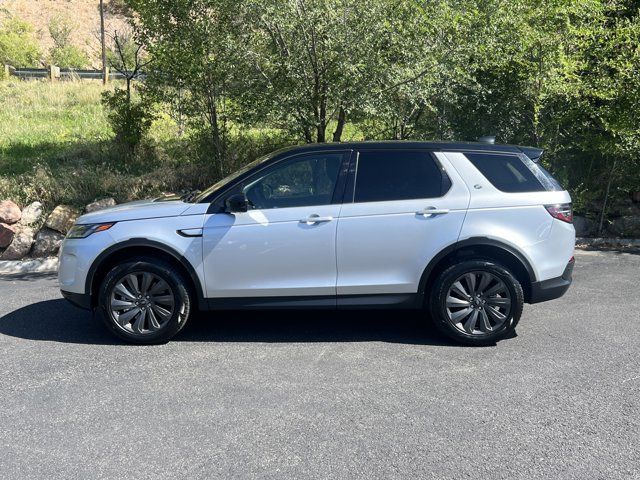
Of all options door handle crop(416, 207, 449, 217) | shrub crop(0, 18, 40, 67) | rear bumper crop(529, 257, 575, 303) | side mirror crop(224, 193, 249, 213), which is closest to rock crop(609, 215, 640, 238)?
rear bumper crop(529, 257, 575, 303)

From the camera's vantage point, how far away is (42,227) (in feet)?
30.2

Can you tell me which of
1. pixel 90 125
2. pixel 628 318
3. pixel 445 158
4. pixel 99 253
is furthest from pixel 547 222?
pixel 90 125

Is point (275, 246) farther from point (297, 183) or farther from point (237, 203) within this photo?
point (297, 183)

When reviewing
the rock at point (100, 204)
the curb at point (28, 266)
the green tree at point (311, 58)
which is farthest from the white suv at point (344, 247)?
the rock at point (100, 204)

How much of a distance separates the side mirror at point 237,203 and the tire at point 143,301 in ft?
2.47

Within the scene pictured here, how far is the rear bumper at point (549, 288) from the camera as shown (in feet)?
17.3

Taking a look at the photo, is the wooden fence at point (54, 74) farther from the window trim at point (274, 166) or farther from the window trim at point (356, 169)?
the window trim at point (356, 169)

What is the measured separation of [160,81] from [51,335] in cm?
527

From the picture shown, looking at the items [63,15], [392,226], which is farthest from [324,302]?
[63,15]

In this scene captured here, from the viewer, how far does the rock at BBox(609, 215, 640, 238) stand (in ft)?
33.9

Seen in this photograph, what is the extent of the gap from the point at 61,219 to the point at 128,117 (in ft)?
8.41

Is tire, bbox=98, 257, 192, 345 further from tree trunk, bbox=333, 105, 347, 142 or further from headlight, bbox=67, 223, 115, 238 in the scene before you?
tree trunk, bbox=333, 105, 347, 142

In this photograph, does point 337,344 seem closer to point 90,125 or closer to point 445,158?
point 445,158

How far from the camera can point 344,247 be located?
5.16 meters
